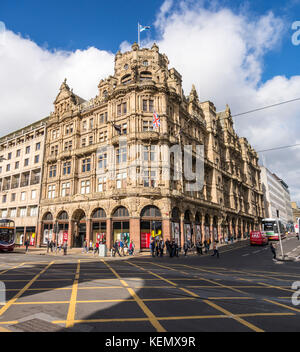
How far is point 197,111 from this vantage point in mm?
53156

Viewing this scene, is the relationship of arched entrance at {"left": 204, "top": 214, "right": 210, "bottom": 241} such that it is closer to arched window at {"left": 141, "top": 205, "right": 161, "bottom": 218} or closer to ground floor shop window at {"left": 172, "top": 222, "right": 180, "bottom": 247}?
ground floor shop window at {"left": 172, "top": 222, "right": 180, "bottom": 247}

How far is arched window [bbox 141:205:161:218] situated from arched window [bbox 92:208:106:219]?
22.5 ft

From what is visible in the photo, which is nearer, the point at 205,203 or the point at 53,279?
the point at 53,279

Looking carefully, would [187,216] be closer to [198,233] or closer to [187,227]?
[187,227]

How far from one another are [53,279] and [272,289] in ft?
33.8

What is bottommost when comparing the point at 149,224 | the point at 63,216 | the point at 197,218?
the point at 149,224

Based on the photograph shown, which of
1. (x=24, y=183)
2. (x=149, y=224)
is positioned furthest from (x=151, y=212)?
(x=24, y=183)

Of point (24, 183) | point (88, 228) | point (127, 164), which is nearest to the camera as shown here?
point (127, 164)

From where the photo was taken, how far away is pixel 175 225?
3656 cm

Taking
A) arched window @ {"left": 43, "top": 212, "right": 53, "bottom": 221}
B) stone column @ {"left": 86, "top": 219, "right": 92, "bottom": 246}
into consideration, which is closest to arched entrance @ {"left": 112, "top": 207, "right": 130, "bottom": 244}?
A: stone column @ {"left": 86, "top": 219, "right": 92, "bottom": 246}

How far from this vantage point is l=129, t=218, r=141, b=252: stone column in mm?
33156

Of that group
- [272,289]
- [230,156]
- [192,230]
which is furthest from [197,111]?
[272,289]

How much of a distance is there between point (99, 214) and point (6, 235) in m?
12.7
